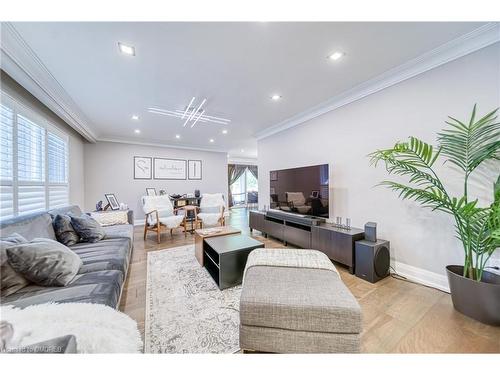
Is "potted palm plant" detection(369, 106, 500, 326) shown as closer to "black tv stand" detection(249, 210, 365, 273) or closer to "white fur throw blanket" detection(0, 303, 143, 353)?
"black tv stand" detection(249, 210, 365, 273)

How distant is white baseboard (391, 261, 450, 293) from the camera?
192 cm

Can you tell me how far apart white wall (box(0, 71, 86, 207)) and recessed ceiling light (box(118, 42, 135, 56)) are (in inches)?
52.3

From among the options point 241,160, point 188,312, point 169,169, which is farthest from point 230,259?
point 241,160

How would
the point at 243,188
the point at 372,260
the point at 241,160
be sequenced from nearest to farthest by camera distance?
1. the point at 372,260
2. the point at 241,160
3. the point at 243,188

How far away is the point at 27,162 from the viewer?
7.70 feet

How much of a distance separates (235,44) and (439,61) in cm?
210

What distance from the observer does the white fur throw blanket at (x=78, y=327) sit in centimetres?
72

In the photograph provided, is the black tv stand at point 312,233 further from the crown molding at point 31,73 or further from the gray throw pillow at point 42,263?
the crown molding at point 31,73

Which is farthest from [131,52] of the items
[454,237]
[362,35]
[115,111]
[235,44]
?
[454,237]

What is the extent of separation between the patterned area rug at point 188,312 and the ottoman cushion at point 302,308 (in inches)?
17.1

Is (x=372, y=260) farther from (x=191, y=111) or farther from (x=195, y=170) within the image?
(x=195, y=170)

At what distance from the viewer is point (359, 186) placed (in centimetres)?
266

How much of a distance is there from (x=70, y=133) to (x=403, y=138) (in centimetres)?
570

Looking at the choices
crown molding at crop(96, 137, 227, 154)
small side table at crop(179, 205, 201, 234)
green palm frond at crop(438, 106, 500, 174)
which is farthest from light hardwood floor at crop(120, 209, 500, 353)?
crown molding at crop(96, 137, 227, 154)
